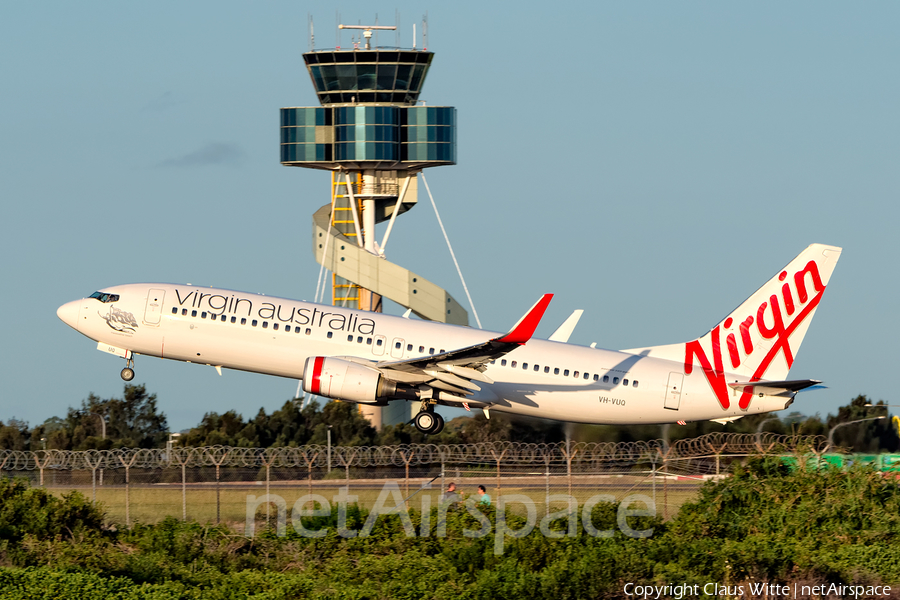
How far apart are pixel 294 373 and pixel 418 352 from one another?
4.15 meters

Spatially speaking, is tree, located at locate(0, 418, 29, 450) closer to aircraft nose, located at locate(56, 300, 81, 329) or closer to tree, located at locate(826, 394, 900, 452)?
aircraft nose, located at locate(56, 300, 81, 329)

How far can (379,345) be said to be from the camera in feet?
132

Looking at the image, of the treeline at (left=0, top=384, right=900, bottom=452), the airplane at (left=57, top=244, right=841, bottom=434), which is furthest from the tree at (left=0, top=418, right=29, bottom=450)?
the airplane at (left=57, top=244, right=841, bottom=434)

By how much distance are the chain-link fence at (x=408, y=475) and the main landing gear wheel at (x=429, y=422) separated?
3.09ft

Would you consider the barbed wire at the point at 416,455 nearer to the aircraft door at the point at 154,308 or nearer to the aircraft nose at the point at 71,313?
the aircraft door at the point at 154,308

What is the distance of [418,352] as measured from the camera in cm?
4009

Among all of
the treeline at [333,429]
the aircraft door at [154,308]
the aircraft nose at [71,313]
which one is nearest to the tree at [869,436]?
the treeline at [333,429]

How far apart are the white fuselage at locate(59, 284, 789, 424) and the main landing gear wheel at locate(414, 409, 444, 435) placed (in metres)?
1.40

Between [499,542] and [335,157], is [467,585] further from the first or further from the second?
[335,157]

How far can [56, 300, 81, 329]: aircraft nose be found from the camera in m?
42.0

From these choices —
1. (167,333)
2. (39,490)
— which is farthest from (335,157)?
(39,490)

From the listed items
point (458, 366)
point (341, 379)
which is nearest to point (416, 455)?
point (341, 379)

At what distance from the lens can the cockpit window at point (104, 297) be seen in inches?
1618

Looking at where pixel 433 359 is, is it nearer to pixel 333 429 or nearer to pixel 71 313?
pixel 71 313
